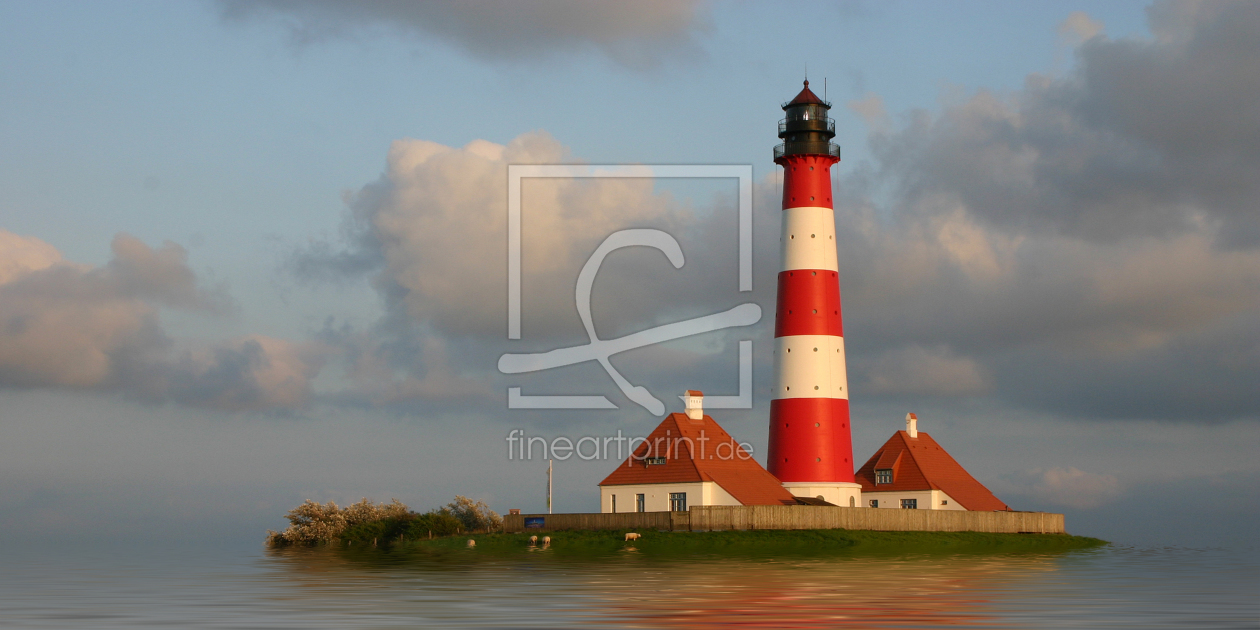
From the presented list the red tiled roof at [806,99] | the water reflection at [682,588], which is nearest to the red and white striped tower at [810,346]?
the red tiled roof at [806,99]

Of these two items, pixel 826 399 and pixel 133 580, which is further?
pixel 826 399

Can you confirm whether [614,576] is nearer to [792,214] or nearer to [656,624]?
[656,624]

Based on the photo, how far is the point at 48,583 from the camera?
37.5 m

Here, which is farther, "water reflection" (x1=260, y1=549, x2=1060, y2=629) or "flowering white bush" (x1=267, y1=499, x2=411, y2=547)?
"flowering white bush" (x1=267, y1=499, x2=411, y2=547)

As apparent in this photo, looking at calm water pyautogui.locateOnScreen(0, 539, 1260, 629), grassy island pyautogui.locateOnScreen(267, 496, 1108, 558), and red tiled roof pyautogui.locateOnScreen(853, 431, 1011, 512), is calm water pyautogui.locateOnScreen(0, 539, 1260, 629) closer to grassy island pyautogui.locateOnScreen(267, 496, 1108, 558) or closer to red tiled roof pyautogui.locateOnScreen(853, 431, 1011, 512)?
grassy island pyautogui.locateOnScreen(267, 496, 1108, 558)

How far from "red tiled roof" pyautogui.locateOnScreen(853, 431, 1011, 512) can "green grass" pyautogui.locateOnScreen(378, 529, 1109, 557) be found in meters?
8.46

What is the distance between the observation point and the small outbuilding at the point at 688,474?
58.5 m

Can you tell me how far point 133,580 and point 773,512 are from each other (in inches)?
1065

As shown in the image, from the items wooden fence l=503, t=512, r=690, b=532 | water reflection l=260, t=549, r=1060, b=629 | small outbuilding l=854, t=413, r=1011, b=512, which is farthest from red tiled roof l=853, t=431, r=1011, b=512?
water reflection l=260, t=549, r=1060, b=629

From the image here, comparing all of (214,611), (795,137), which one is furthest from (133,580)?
(795,137)

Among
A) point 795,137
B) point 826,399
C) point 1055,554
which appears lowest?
point 1055,554

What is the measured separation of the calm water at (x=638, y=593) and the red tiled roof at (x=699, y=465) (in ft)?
36.8

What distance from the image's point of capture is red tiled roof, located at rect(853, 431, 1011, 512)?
6969cm

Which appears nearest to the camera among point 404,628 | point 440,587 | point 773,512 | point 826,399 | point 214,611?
point 404,628
